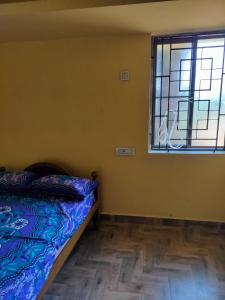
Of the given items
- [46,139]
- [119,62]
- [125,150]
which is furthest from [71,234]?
[119,62]

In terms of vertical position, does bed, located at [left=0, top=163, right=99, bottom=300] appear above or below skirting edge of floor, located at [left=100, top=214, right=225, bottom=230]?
above

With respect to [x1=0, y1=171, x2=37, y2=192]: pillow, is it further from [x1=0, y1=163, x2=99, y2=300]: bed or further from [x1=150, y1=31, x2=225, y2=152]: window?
[x1=150, y1=31, x2=225, y2=152]: window

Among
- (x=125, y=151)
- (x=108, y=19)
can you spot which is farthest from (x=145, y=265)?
(x=108, y=19)

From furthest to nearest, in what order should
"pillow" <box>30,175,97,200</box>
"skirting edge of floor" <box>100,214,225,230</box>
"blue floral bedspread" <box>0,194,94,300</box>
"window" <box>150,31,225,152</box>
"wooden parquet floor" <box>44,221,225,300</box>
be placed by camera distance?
1. "skirting edge of floor" <box>100,214,225,230</box>
2. "window" <box>150,31,225,152</box>
3. "pillow" <box>30,175,97,200</box>
4. "wooden parquet floor" <box>44,221,225,300</box>
5. "blue floral bedspread" <box>0,194,94,300</box>

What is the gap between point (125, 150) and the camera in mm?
2738

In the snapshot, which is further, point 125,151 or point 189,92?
point 125,151

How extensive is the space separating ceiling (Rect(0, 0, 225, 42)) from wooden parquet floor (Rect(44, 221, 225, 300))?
2236 millimetres

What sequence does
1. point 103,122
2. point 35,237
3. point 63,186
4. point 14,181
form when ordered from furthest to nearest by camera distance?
point 103,122, point 14,181, point 63,186, point 35,237

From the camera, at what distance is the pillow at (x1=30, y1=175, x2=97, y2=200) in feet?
7.71

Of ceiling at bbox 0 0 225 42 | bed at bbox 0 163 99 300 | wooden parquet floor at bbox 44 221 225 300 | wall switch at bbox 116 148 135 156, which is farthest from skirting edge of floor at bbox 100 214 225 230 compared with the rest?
ceiling at bbox 0 0 225 42

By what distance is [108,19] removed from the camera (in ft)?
6.91

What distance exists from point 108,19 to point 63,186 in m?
1.67

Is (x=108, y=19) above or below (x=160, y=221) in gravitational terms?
above

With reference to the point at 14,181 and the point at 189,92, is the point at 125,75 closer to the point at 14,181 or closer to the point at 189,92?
the point at 189,92
